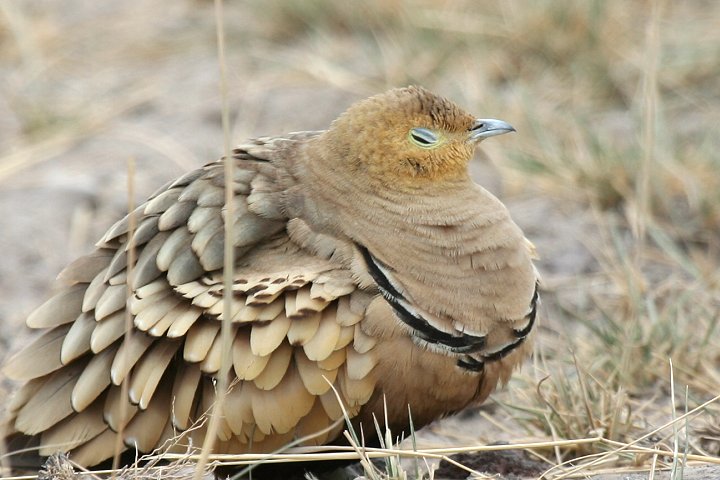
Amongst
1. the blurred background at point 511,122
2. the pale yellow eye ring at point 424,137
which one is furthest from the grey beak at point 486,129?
the blurred background at point 511,122

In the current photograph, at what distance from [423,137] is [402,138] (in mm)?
67

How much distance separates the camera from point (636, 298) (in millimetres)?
4215

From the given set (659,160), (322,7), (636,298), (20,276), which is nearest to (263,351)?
(636,298)

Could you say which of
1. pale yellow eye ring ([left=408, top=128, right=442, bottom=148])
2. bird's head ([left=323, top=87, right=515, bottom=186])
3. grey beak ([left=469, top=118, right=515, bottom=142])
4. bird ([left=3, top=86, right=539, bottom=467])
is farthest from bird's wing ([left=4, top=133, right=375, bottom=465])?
grey beak ([left=469, top=118, right=515, bottom=142])

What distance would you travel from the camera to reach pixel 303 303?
3.30m

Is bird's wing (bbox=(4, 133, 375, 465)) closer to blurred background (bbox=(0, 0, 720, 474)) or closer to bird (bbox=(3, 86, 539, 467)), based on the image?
bird (bbox=(3, 86, 539, 467))

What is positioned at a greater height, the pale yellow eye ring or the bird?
the pale yellow eye ring

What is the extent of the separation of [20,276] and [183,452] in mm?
2239

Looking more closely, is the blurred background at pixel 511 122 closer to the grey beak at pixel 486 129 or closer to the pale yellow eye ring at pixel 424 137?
the grey beak at pixel 486 129

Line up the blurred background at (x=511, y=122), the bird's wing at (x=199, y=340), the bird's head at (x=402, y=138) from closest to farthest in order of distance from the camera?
the bird's wing at (x=199, y=340), the bird's head at (x=402, y=138), the blurred background at (x=511, y=122)

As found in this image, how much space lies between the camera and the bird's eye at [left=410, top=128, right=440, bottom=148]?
359cm

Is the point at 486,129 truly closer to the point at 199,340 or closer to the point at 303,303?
the point at 303,303

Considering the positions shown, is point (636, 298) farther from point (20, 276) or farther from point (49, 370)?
point (20, 276)

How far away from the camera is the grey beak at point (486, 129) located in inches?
145
